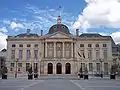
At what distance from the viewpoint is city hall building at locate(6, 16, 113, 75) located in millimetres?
100500

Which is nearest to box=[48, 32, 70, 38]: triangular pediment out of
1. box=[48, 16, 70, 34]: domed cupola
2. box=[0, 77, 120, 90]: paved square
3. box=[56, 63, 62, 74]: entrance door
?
box=[48, 16, 70, 34]: domed cupola

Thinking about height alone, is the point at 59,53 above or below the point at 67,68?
above

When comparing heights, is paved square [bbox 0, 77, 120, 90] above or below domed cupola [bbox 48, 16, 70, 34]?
below

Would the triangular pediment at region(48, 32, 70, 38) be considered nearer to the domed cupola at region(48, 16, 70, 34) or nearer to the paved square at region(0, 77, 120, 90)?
the domed cupola at region(48, 16, 70, 34)

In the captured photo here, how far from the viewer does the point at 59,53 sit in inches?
4011

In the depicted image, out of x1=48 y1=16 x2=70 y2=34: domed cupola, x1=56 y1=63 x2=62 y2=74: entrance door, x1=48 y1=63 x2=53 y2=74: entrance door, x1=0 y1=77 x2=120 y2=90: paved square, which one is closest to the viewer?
x1=0 y1=77 x2=120 y2=90: paved square

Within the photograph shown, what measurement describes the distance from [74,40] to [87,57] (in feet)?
26.9

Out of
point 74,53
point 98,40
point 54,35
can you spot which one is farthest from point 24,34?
point 98,40

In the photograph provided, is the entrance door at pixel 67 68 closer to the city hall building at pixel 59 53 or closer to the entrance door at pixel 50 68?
the city hall building at pixel 59 53

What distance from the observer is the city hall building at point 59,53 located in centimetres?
10050

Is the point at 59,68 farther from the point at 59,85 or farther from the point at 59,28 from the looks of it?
the point at 59,85

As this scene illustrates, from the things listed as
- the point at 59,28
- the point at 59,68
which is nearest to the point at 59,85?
the point at 59,68

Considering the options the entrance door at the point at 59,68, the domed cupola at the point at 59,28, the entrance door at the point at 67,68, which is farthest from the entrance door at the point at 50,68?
the domed cupola at the point at 59,28

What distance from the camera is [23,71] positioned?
101250 millimetres
